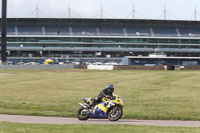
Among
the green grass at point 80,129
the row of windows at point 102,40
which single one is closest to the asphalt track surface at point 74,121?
the green grass at point 80,129

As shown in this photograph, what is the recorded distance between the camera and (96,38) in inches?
5226

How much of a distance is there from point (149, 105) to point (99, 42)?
368 feet

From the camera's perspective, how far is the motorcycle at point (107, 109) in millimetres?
15578

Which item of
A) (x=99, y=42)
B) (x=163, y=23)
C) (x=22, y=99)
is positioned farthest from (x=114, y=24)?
(x=22, y=99)

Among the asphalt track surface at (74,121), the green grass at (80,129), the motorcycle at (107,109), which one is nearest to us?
the green grass at (80,129)

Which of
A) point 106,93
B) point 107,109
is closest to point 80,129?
point 107,109

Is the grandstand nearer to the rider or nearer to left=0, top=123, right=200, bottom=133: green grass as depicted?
the rider

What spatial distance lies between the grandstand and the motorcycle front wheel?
115 metres

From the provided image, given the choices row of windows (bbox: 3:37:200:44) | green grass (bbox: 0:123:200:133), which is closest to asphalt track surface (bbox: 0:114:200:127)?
green grass (bbox: 0:123:200:133)

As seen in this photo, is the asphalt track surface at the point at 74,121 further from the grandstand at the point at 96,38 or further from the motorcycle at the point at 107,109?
the grandstand at the point at 96,38

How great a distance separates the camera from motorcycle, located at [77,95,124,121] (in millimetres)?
15578

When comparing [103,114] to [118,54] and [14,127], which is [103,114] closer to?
[14,127]

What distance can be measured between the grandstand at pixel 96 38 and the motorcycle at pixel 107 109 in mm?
114366

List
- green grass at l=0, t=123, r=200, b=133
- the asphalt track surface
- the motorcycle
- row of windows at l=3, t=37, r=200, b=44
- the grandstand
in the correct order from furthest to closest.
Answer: the grandstand
row of windows at l=3, t=37, r=200, b=44
the motorcycle
the asphalt track surface
green grass at l=0, t=123, r=200, b=133
